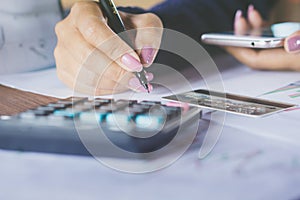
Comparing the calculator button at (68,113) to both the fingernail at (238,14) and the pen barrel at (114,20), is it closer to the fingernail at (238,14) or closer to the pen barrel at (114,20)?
the pen barrel at (114,20)

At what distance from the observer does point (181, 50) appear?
2.22 ft

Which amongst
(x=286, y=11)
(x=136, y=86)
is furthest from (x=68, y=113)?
(x=286, y=11)

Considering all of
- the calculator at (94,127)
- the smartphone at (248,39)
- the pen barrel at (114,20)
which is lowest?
the calculator at (94,127)

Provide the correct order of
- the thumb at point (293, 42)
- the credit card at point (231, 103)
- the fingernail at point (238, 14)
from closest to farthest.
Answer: the credit card at point (231, 103) < the thumb at point (293, 42) < the fingernail at point (238, 14)

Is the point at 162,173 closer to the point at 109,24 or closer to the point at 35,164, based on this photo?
the point at 35,164

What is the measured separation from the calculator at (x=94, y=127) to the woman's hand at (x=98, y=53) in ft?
0.38

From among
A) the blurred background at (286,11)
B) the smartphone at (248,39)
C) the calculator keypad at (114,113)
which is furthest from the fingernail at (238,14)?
the calculator keypad at (114,113)

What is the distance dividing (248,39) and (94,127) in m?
0.39

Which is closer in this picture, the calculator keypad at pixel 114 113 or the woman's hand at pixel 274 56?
the calculator keypad at pixel 114 113

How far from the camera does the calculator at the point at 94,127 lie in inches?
14.0

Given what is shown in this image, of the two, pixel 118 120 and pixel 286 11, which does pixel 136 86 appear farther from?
pixel 286 11

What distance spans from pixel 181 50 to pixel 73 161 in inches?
Answer: 14.2

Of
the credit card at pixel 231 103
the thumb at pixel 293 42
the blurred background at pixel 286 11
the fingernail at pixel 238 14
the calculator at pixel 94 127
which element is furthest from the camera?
the blurred background at pixel 286 11

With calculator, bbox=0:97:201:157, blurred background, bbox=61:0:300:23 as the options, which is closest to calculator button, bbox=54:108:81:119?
calculator, bbox=0:97:201:157
